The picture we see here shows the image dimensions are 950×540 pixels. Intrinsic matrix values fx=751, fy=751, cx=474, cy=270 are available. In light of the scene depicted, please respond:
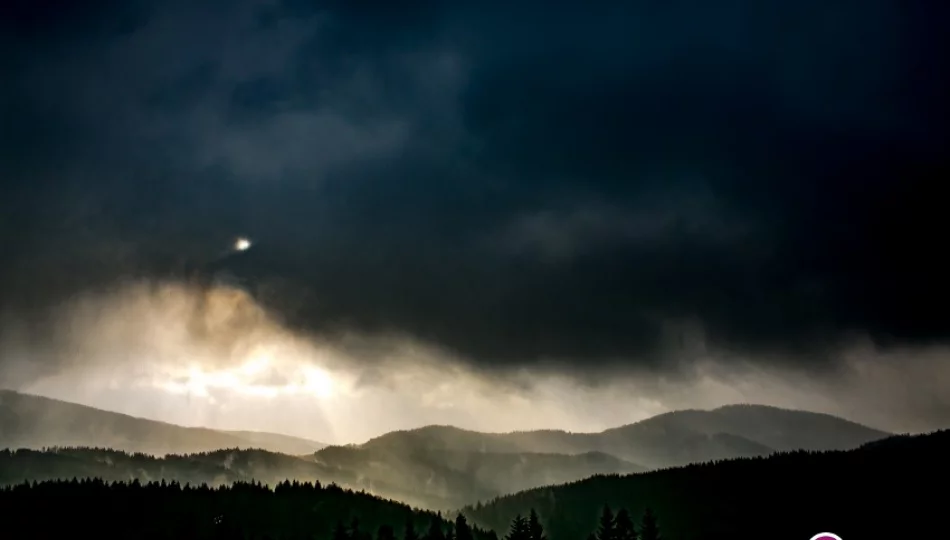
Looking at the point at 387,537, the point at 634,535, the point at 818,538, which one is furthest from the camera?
the point at 387,537

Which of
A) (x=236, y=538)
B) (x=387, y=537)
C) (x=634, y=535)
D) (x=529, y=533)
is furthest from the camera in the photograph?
(x=236, y=538)

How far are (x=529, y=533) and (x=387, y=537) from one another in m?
43.8

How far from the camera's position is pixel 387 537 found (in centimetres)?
15788

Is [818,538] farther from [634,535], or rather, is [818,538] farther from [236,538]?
[236,538]

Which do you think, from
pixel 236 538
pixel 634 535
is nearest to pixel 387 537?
pixel 236 538

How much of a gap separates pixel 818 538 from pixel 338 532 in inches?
4942

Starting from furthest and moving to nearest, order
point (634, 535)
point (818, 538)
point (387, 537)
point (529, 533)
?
point (387, 537), point (529, 533), point (634, 535), point (818, 538)

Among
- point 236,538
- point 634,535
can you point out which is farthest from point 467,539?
point 236,538

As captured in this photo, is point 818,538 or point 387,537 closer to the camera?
point 818,538

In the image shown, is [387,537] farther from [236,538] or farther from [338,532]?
[236,538]

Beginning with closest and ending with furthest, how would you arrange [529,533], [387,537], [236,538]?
[529,533] → [387,537] → [236,538]

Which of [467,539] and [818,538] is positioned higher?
[818,538]

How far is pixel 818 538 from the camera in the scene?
23.7 metres

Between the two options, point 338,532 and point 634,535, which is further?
point 338,532
